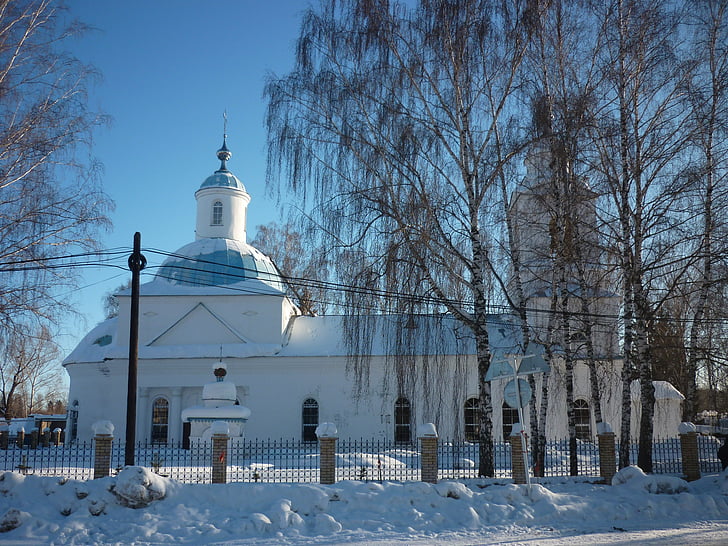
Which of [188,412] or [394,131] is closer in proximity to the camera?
[394,131]

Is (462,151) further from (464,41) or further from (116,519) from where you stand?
(116,519)

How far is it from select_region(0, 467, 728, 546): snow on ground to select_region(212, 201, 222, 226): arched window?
21125 millimetres

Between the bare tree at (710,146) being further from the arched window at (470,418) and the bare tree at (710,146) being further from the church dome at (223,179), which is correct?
the church dome at (223,179)

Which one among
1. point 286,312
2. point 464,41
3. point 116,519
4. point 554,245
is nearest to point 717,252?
point 554,245

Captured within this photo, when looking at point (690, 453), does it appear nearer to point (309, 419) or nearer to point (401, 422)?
point (401, 422)

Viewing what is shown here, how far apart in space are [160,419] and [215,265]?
6.87 m

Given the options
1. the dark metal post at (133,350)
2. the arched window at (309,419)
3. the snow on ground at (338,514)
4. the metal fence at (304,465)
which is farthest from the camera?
the arched window at (309,419)

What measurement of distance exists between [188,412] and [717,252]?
15066mm

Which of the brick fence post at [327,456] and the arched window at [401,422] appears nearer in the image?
the brick fence post at [327,456]

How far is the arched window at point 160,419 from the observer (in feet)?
91.0

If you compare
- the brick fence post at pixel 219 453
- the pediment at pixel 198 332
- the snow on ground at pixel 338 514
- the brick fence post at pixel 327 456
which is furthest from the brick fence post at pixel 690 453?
the pediment at pixel 198 332

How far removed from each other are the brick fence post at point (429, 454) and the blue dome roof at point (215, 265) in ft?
53.9

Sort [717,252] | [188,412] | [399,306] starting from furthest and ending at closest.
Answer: [188,412] < [717,252] < [399,306]

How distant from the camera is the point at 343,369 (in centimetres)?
2805
